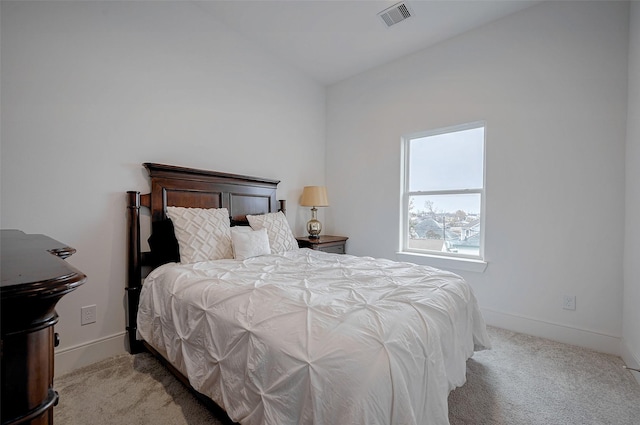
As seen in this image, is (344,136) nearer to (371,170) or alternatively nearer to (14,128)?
(371,170)

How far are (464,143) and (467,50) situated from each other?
3.16ft

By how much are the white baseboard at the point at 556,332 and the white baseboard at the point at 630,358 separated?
0.08 meters

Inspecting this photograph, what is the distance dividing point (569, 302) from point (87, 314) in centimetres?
390

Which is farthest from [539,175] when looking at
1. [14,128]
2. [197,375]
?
[14,128]

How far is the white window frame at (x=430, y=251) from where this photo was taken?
9.29ft

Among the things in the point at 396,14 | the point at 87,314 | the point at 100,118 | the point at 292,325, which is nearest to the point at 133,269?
the point at 87,314

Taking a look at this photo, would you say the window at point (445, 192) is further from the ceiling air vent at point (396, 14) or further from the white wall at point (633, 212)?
the ceiling air vent at point (396, 14)

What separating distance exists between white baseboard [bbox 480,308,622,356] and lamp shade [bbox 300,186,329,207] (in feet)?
7.10

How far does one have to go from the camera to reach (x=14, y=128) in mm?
1725

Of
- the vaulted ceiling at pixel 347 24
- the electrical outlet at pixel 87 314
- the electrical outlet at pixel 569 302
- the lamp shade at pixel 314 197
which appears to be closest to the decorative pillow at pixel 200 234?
the electrical outlet at pixel 87 314

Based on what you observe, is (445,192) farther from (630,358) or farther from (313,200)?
(630,358)

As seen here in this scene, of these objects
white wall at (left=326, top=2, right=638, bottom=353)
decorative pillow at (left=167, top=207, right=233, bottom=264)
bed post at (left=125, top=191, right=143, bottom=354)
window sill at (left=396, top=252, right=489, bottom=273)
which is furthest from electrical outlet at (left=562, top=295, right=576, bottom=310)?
bed post at (left=125, top=191, right=143, bottom=354)

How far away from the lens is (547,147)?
2463 mm

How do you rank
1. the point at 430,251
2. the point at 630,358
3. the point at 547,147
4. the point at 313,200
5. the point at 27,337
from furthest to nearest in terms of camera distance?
the point at 313,200 → the point at 430,251 → the point at 547,147 → the point at 630,358 → the point at 27,337
